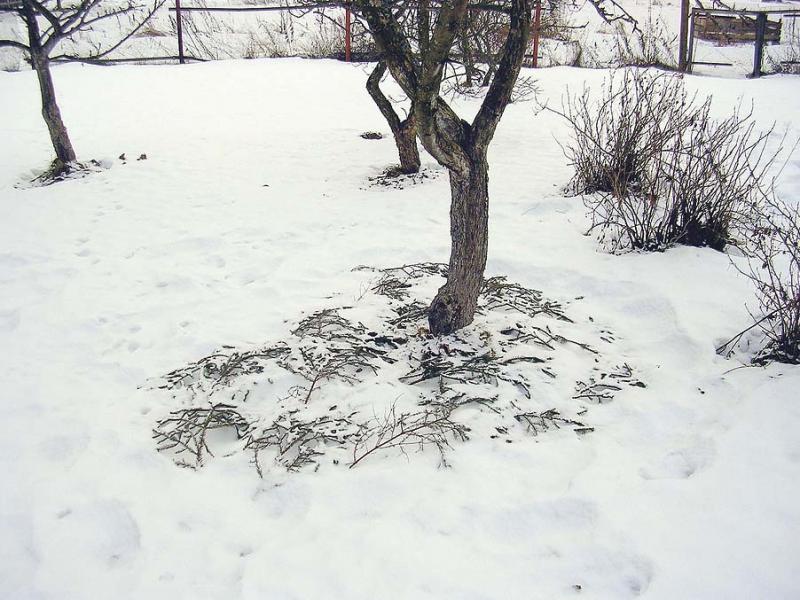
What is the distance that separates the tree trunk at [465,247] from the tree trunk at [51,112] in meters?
4.90

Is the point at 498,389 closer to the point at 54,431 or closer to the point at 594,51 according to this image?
the point at 54,431

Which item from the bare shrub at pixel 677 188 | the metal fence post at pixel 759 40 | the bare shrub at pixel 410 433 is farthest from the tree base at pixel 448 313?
the metal fence post at pixel 759 40

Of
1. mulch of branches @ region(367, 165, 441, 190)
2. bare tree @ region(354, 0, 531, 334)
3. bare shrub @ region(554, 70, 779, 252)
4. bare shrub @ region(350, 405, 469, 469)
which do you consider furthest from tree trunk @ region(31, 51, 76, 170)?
bare shrub @ region(350, 405, 469, 469)

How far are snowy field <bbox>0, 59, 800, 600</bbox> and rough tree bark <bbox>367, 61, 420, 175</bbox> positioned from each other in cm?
64

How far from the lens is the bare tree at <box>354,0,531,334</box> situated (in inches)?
100

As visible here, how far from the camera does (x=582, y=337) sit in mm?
3158

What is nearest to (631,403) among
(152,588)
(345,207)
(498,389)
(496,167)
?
Result: (498,389)

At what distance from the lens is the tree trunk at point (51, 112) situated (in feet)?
19.3

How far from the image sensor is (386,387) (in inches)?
109

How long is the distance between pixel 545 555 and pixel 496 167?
16.1 ft

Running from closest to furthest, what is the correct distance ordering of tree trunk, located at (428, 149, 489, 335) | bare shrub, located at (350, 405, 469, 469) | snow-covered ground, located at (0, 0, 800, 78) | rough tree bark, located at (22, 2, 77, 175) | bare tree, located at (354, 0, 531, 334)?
bare shrub, located at (350, 405, 469, 469)
bare tree, located at (354, 0, 531, 334)
tree trunk, located at (428, 149, 489, 335)
rough tree bark, located at (22, 2, 77, 175)
snow-covered ground, located at (0, 0, 800, 78)

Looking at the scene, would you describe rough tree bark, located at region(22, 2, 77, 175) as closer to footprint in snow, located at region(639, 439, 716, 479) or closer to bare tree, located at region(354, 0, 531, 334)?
bare tree, located at region(354, 0, 531, 334)

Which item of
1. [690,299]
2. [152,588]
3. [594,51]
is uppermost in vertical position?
[594,51]

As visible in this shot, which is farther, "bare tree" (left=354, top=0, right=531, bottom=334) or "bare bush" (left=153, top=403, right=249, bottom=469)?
"bare tree" (left=354, top=0, right=531, bottom=334)
